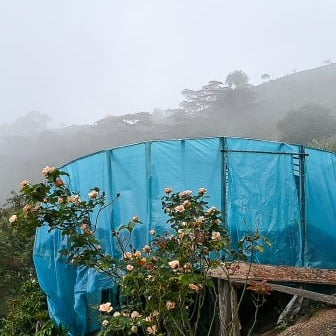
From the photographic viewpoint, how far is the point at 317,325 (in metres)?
4.19

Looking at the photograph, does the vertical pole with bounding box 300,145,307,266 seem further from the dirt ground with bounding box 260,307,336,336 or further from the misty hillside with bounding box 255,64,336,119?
the misty hillside with bounding box 255,64,336,119

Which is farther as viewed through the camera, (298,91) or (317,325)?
(298,91)

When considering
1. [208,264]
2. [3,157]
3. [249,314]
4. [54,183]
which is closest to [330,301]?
[208,264]

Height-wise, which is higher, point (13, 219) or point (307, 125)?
point (307, 125)

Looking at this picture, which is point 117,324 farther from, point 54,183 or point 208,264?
point 54,183

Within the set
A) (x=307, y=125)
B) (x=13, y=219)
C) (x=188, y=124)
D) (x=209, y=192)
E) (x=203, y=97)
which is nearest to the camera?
(x=13, y=219)

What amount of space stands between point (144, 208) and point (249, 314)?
6.77ft

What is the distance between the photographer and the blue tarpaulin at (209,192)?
5.86 m

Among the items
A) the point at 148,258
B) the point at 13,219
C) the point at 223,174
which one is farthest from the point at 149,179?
the point at 13,219

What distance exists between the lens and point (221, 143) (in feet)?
19.9

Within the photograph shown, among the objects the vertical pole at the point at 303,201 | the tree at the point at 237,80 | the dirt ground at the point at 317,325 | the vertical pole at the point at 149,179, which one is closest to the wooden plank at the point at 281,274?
the dirt ground at the point at 317,325

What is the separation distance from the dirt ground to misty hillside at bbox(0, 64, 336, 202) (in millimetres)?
30182

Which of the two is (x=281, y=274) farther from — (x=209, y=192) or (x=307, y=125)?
(x=307, y=125)

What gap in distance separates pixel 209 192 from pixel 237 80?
1674 inches
